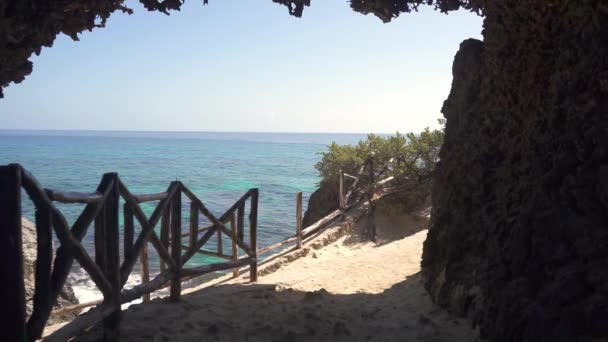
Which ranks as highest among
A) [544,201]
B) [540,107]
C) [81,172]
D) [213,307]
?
[540,107]

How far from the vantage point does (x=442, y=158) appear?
6.38 metres

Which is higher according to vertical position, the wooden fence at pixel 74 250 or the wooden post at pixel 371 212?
the wooden fence at pixel 74 250

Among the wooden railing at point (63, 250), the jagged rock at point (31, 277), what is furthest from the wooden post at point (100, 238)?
the jagged rock at point (31, 277)

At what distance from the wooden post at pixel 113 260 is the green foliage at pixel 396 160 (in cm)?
1096

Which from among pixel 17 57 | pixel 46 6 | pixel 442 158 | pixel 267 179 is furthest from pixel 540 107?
pixel 267 179

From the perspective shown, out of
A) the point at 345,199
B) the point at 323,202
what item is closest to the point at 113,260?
the point at 345,199

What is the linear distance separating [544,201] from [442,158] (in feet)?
9.15

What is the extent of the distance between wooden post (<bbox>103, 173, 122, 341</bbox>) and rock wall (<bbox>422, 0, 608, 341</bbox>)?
11.0 ft

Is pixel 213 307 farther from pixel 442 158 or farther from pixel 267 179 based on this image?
pixel 267 179

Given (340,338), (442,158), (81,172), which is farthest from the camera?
(81,172)

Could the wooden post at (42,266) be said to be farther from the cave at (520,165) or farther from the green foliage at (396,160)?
the green foliage at (396,160)

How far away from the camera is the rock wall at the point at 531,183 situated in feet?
10.3

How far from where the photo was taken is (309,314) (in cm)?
521

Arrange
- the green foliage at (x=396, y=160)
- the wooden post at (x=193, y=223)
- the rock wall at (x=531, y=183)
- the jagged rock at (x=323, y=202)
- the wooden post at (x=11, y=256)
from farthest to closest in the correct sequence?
the jagged rock at (x=323, y=202)
the green foliage at (x=396, y=160)
the wooden post at (x=193, y=223)
the rock wall at (x=531, y=183)
the wooden post at (x=11, y=256)
